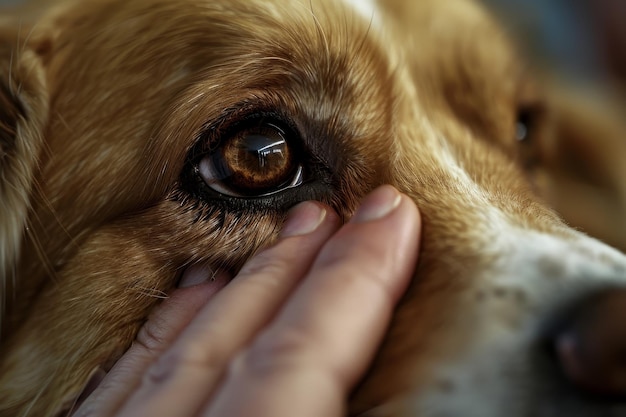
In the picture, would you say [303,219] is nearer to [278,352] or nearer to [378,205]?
[378,205]

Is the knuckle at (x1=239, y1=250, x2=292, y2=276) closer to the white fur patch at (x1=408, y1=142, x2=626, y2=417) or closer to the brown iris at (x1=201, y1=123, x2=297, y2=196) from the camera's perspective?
the brown iris at (x1=201, y1=123, x2=297, y2=196)

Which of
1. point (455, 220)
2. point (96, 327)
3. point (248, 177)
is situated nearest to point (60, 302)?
point (96, 327)

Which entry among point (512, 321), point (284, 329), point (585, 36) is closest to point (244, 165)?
point (284, 329)

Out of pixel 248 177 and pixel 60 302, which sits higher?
pixel 248 177

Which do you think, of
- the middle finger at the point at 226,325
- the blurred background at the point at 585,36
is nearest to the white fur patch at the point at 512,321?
the middle finger at the point at 226,325

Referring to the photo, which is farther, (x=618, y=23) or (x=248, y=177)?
(x=618, y=23)

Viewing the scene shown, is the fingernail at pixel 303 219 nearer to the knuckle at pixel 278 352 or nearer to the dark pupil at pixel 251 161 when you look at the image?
the dark pupil at pixel 251 161

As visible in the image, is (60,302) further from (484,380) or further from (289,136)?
(484,380)
